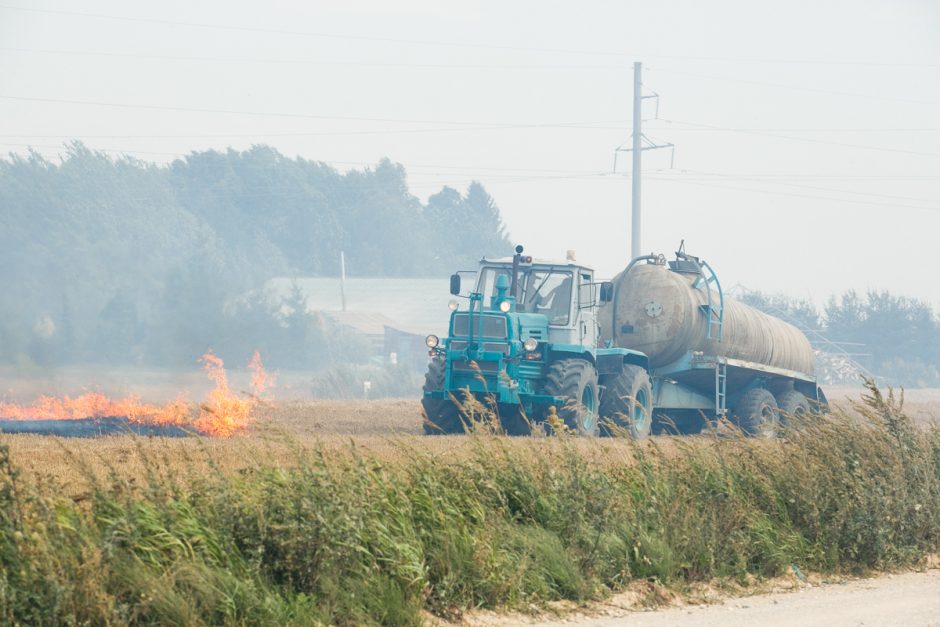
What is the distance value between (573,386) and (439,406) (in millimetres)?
2309

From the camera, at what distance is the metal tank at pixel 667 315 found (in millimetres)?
24172

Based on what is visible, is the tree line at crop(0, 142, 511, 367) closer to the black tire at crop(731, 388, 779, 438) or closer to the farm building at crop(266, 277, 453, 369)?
the farm building at crop(266, 277, 453, 369)

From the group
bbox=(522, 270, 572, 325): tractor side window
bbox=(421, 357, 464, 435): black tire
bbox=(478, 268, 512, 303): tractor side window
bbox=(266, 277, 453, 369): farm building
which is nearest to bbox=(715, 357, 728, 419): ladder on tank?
bbox=(522, 270, 572, 325): tractor side window

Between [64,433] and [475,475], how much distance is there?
10833 millimetres

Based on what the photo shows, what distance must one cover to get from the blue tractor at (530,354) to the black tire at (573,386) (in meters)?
0.02

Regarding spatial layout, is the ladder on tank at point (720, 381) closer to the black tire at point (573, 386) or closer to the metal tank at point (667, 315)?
the metal tank at point (667, 315)

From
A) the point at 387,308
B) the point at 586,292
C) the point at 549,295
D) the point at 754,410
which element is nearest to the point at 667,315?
the point at 586,292

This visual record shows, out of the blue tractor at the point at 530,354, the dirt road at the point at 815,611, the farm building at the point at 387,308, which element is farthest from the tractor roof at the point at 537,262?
the farm building at the point at 387,308

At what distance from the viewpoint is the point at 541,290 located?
22.0m

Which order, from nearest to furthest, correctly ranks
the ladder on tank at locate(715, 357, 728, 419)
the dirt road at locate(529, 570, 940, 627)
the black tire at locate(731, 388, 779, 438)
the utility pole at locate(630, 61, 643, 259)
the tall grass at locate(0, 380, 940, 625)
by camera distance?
the tall grass at locate(0, 380, 940, 625) → the dirt road at locate(529, 570, 940, 627) → the ladder on tank at locate(715, 357, 728, 419) → the black tire at locate(731, 388, 779, 438) → the utility pole at locate(630, 61, 643, 259)

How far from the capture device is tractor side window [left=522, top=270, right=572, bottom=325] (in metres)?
21.8

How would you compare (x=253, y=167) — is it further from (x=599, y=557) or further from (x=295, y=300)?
(x=599, y=557)

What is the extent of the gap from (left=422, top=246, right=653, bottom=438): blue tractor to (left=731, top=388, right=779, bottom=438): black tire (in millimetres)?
3892

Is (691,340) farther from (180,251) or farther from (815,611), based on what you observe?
(180,251)
